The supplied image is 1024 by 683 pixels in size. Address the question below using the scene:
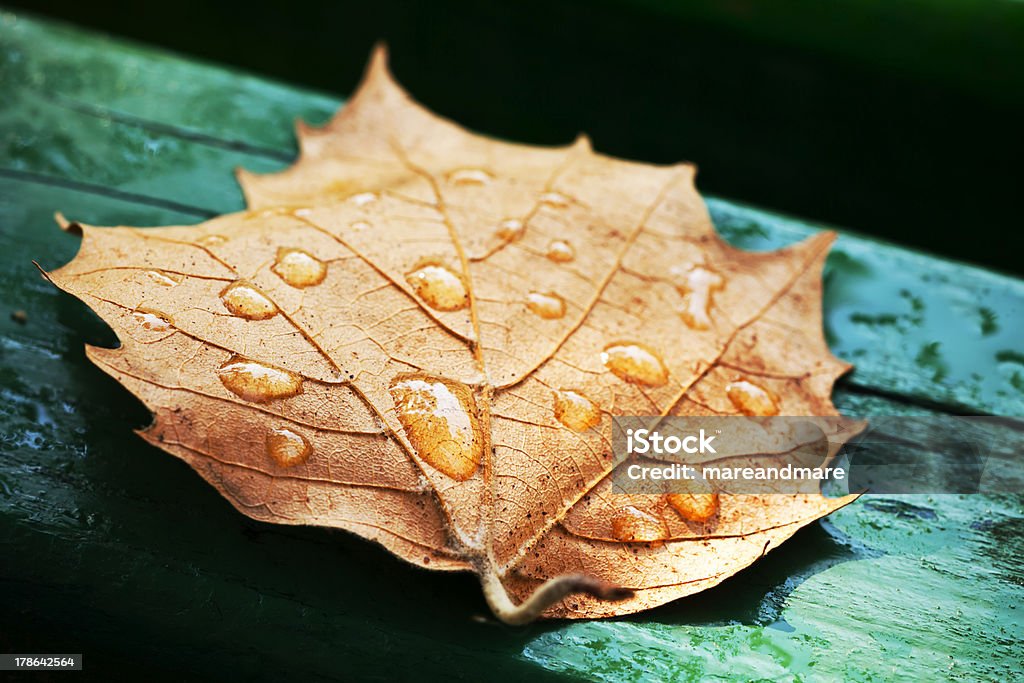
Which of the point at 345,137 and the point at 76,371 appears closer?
the point at 76,371

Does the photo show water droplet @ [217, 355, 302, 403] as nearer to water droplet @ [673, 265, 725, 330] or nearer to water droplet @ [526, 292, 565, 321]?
water droplet @ [526, 292, 565, 321]

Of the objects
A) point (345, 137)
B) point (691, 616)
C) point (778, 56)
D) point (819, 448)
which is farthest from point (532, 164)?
point (778, 56)

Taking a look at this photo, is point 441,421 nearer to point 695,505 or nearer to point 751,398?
point 695,505

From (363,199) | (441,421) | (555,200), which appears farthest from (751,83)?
(441,421)

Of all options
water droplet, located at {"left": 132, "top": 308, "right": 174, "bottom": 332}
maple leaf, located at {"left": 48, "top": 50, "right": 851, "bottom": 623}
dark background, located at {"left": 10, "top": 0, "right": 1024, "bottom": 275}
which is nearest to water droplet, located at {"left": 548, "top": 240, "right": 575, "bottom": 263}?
maple leaf, located at {"left": 48, "top": 50, "right": 851, "bottom": 623}

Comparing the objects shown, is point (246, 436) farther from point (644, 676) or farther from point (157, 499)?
point (644, 676)

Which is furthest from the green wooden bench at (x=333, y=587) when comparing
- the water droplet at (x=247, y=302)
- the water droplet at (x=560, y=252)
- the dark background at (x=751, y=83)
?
the dark background at (x=751, y=83)
